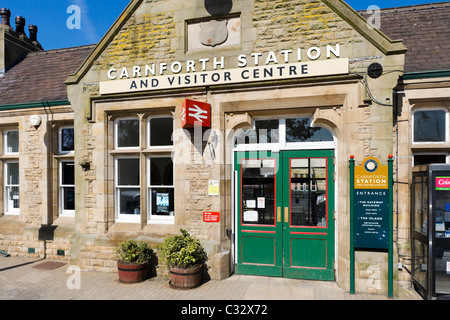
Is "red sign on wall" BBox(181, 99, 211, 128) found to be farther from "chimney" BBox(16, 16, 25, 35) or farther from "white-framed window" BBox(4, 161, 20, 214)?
"chimney" BBox(16, 16, 25, 35)

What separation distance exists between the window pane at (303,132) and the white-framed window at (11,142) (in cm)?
882

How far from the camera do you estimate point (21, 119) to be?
9.16 meters

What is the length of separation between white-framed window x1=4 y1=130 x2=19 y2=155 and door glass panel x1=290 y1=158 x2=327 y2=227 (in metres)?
8.95

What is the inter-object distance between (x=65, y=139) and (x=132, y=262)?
16.3 ft

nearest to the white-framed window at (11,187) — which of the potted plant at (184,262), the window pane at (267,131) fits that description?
the potted plant at (184,262)

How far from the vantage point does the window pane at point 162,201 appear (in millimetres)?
7266

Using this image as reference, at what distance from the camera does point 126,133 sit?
770 cm

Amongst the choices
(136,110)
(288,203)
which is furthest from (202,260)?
(136,110)

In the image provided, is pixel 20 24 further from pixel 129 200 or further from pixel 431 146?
pixel 431 146

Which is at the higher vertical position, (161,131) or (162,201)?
(161,131)

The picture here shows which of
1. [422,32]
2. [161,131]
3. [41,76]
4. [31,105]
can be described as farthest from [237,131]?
[41,76]

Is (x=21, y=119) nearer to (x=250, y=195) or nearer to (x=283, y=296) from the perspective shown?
(x=250, y=195)

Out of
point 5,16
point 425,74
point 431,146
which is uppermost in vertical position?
point 5,16

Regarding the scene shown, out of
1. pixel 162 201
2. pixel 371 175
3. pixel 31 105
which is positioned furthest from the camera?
pixel 31 105
